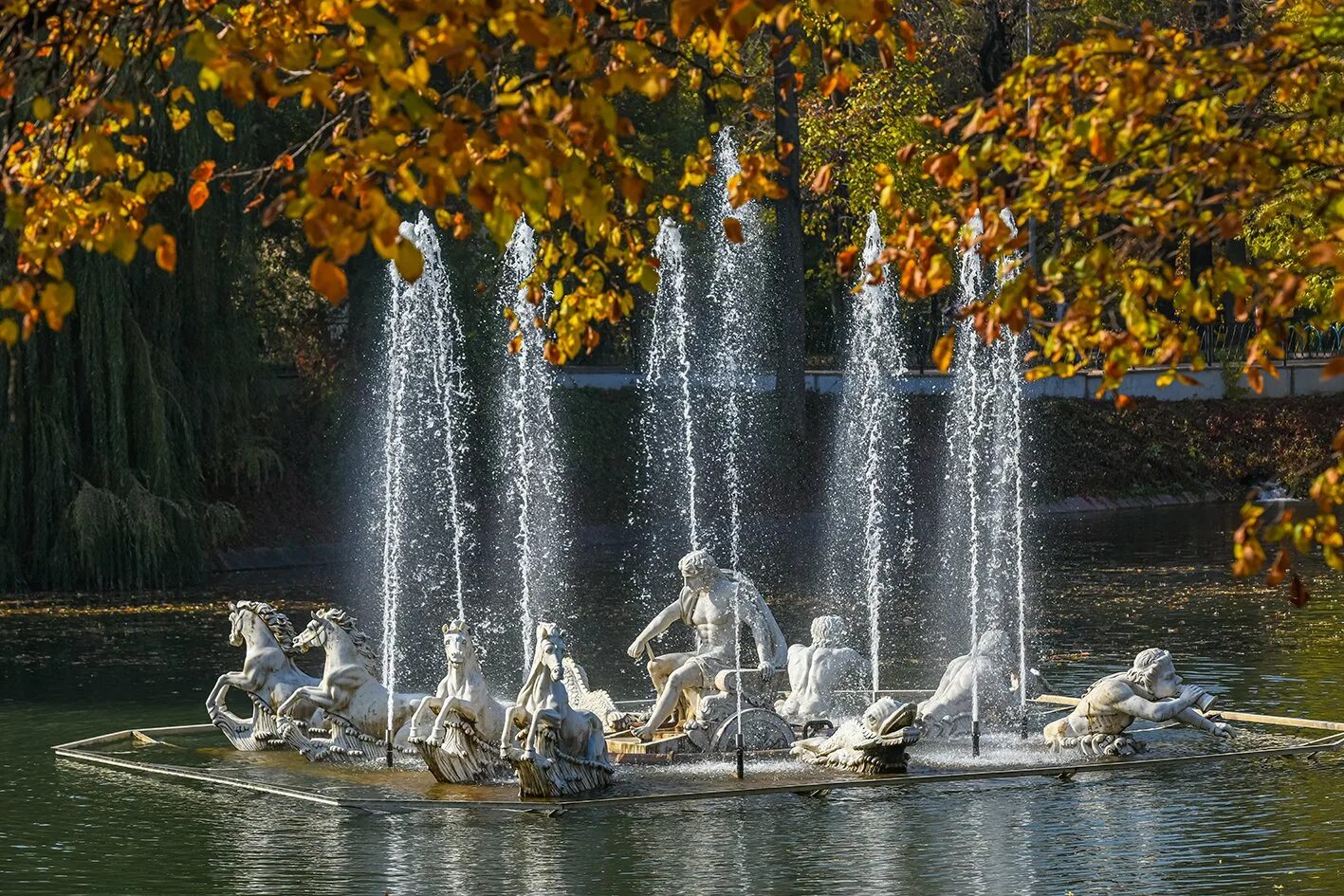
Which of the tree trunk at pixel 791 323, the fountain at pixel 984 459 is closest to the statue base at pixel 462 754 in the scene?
the fountain at pixel 984 459

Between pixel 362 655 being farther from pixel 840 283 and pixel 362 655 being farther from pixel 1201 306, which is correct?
pixel 840 283

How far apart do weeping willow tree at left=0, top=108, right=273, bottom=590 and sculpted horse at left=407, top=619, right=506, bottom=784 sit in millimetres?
14573

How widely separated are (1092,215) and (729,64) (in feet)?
10.5

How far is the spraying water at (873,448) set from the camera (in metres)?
35.2

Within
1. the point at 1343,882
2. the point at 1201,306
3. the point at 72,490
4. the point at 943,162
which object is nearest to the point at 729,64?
the point at 943,162

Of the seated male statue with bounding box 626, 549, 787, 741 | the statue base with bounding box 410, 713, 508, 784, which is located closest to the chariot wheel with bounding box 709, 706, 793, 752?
the seated male statue with bounding box 626, 549, 787, 741

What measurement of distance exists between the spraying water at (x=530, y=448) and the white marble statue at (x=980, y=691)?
Answer: 41.6 ft

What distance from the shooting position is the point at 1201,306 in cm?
746

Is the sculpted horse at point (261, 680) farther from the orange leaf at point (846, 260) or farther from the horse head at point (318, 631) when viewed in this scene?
→ the orange leaf at point (846, 260)

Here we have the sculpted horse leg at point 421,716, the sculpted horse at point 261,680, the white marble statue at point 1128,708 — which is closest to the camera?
the sculpted horse leg at point 421,716

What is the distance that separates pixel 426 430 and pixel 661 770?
22582 mm

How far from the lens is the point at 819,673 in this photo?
1723 centimetres

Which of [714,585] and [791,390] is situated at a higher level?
[791,390]

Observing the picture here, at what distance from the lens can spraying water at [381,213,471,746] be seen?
3394 cm
